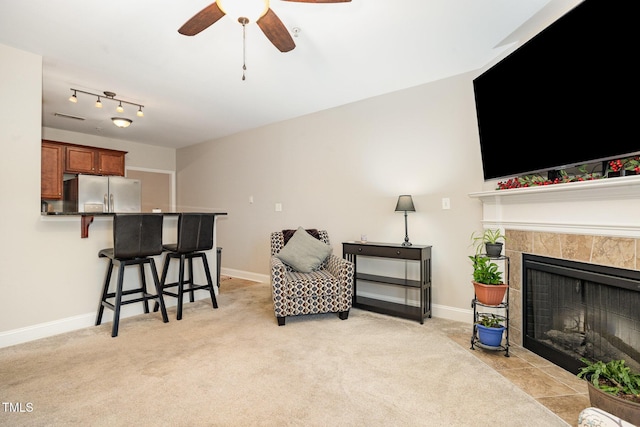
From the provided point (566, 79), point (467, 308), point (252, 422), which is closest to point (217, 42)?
point (566, 79)

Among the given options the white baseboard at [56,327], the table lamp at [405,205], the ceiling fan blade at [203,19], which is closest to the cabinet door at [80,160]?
the white baseboard at [56,327]

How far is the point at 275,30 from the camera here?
196cm

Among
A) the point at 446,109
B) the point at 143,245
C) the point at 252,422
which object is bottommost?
the point at 252,422

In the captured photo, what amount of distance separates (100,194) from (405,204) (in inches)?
184

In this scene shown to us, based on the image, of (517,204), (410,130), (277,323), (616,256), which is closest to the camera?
(616,256)

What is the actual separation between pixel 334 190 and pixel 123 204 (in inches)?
142

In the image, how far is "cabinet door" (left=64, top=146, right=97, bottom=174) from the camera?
15.6ft

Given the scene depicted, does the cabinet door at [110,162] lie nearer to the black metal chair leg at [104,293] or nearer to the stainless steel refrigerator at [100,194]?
the stainless steel refrigerator at [100,194]

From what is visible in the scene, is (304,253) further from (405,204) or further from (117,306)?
(117,306)

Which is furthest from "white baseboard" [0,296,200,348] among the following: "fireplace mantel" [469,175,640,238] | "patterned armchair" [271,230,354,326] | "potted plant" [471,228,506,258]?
"fireplace mantel" [469,175,640,238]

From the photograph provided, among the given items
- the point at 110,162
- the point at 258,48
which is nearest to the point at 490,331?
the point at 258,48

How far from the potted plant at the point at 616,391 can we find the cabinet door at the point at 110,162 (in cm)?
620

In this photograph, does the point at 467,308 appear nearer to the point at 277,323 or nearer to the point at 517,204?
the point at 517,204

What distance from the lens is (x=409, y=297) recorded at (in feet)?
11.6
